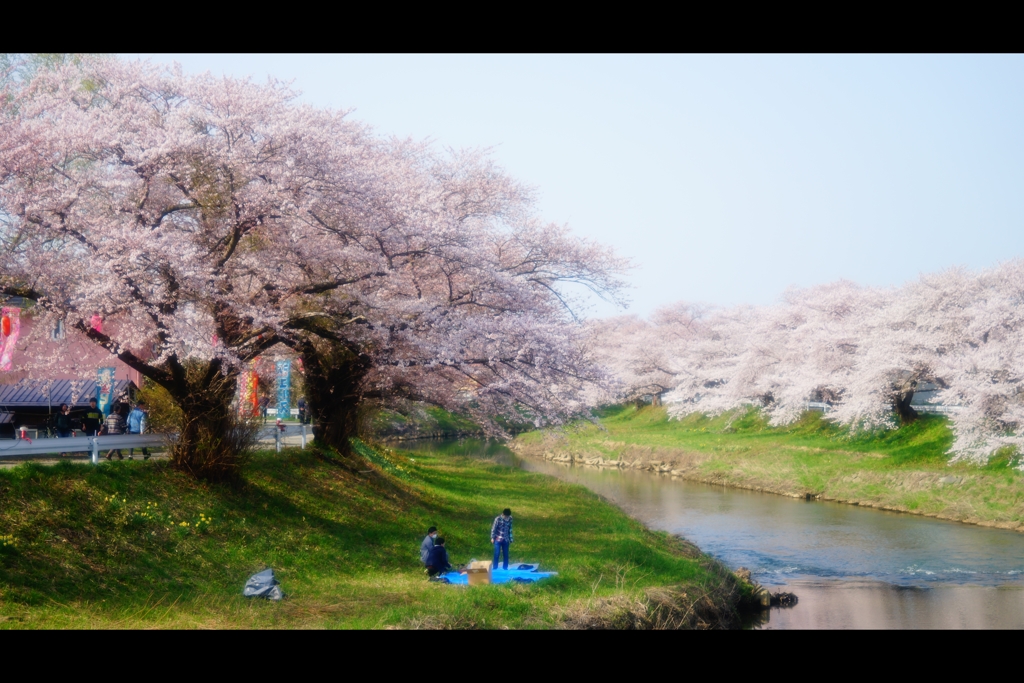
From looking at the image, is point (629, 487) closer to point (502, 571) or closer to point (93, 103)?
point (502, 571)

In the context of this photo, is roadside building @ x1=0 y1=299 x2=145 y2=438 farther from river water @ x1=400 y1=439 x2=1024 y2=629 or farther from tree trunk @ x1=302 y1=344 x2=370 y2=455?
river water @ x1=400 y1=439 x2=1024 y2=629

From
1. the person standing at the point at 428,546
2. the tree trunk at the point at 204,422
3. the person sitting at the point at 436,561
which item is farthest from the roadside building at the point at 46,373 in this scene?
the person sitting at the point at 436,561

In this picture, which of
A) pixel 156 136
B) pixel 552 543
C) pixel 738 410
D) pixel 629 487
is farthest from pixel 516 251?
pixel 738 410

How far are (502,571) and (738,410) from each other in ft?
105

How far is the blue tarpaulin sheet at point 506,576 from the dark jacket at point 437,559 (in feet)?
0.47

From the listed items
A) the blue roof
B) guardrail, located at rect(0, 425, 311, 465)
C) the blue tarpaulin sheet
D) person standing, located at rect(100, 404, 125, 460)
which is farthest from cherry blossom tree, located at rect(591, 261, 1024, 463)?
the blue roof

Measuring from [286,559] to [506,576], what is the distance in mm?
3208

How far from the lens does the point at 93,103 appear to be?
13.5m

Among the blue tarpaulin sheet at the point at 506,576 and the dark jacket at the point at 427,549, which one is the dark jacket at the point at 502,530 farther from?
the dark jacket at the point at 427,549

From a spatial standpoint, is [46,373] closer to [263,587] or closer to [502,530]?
[263,587]

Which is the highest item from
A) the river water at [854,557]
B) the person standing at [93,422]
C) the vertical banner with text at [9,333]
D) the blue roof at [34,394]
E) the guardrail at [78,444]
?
the vertical banner with text at [9,333]

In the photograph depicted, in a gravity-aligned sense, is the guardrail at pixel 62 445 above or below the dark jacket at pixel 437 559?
above

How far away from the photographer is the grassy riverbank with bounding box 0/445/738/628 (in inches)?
362

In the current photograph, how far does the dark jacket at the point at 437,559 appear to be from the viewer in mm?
12133
